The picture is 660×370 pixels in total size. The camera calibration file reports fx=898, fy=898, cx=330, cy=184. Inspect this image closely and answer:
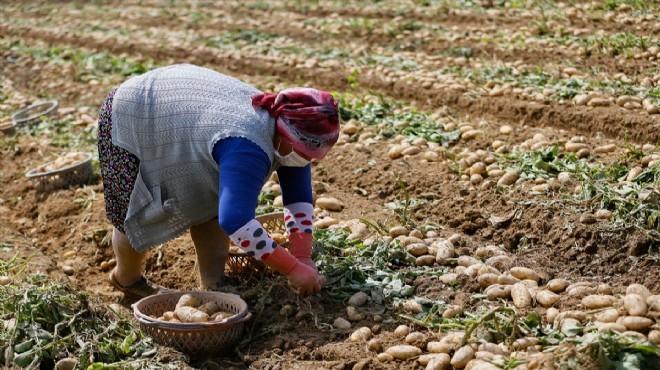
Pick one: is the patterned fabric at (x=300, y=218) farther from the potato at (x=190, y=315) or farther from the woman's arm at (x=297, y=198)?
the potato at (x=190, y=315)

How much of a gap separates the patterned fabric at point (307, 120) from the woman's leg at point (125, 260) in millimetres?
932

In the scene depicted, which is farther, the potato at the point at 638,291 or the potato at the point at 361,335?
the potato at the point at 361,335

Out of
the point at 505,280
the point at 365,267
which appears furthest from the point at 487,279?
the point at 365,267

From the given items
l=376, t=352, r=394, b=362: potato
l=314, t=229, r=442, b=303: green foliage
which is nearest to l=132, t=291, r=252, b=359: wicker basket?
l=314, t=229, r=442, b=303: green foliage

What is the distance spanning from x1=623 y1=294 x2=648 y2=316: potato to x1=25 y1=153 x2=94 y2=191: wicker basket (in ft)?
11.6

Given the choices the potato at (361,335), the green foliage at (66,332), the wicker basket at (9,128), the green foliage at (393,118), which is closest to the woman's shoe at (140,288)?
the green foliage at (66,332)

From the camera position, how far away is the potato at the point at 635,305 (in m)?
2.84

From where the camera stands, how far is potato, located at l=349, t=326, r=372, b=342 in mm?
3178

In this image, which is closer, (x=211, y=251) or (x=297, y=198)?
(x=297, y=198)

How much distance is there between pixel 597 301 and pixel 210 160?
1.46 meters

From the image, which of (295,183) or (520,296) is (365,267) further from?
(520,296)

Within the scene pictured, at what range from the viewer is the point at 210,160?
3338mm

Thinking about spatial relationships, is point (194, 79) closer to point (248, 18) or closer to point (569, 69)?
point (569, 69)

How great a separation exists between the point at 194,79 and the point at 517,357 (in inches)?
63.5
